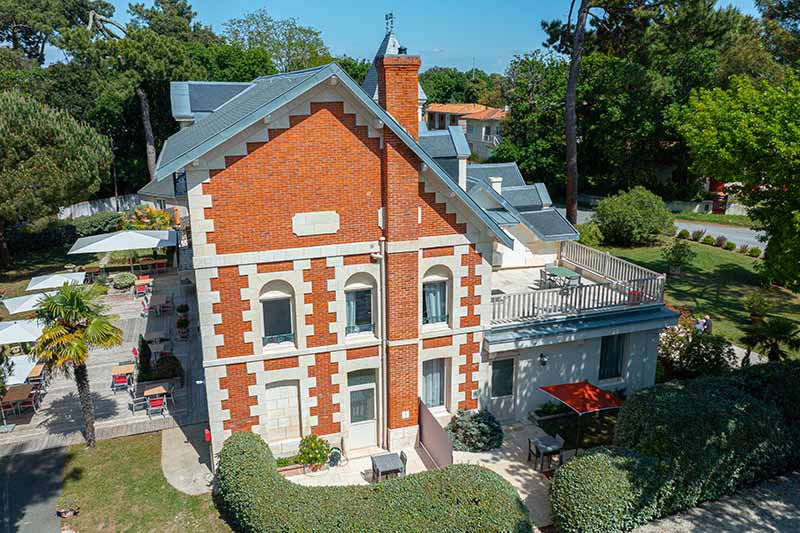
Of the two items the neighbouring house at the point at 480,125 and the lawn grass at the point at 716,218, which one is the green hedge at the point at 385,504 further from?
the neighbouring house at the point at 480,125

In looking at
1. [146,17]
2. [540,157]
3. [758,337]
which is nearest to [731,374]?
[758,337]

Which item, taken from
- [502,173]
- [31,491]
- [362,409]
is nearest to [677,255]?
[502,173]

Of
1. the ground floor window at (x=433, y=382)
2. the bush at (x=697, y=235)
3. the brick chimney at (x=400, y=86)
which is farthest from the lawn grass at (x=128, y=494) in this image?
the bush at (x=697, y=235)

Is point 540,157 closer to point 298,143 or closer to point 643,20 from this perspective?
point 643,20

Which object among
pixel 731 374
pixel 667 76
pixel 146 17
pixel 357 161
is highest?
pixel 146 17

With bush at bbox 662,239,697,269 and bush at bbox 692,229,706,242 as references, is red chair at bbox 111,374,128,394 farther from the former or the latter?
bush at bbox 692,229,706,242

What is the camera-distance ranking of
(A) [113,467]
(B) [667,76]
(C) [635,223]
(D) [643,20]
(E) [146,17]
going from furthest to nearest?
(E) [146,17] → (B) [667,76] → (C) [635,223] → (D) [643,20] → (A) [113,467]

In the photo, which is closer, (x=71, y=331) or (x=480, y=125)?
(x=71, y=331)

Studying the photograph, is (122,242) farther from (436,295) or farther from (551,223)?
(551,223)
